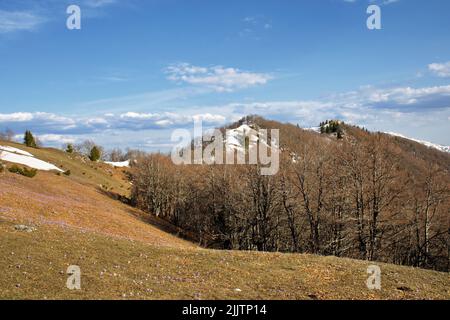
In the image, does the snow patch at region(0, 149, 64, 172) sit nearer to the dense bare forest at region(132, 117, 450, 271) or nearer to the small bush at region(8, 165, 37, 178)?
the small bush at region(8, 165, 37, 178)

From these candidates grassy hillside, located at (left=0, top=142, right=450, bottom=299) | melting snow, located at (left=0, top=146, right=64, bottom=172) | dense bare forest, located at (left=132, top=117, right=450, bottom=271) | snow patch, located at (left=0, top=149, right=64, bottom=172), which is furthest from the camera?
melting snow, located at (left=0, top=146, right=64, bottom=172)

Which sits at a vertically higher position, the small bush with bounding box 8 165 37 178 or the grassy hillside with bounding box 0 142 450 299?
the small bush with bounding box 8 165 37 178

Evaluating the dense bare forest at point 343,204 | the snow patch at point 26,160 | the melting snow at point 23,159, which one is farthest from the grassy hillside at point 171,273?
the melting snow at point 23,159

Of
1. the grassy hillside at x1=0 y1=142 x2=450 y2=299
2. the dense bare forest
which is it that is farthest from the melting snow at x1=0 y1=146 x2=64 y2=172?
the grassy hillside at x1=0 y1=142 x2=450 y2=299

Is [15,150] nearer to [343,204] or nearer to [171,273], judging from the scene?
[343,204]

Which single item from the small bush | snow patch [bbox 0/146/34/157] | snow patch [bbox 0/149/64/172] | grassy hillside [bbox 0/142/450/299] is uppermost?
snow patch [bbox 0/146/34/157]

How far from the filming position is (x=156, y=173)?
79.6 m

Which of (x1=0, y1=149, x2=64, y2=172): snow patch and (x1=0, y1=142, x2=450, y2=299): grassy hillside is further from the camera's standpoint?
(x1=0, y1=149, x2=64, y2=172): snow patch

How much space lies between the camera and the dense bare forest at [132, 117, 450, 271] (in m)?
40.0

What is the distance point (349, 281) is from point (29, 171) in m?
50.1

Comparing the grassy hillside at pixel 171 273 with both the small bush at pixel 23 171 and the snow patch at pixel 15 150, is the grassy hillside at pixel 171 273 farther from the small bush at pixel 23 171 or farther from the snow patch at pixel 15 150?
the snow patch at pixel 15 150

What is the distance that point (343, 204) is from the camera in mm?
42594

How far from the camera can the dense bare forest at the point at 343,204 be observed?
40.0 meters
